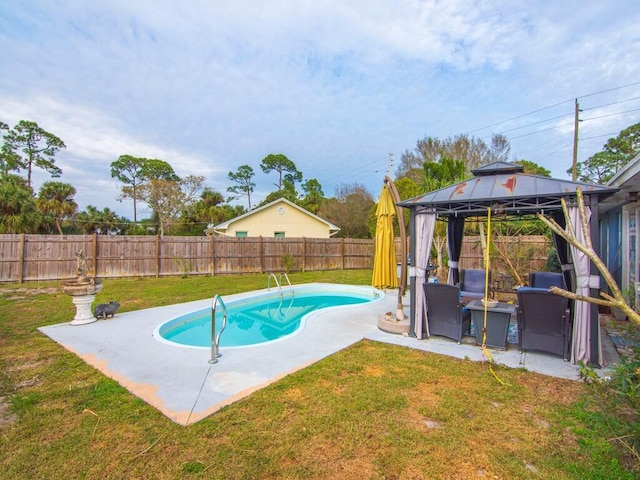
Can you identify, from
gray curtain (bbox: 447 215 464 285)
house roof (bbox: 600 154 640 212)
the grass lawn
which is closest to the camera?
the grass lawn

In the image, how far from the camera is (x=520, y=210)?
217 inches

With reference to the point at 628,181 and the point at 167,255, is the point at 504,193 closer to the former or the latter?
the point at 628,181

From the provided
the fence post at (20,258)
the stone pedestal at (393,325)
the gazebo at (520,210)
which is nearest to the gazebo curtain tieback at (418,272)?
the gazebo at (520,210)

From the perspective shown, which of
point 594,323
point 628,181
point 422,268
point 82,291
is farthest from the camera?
point 82,291

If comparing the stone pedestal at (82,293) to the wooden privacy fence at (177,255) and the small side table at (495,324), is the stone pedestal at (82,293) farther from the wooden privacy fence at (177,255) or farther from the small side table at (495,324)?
the wooden privacy fence at (177,255)

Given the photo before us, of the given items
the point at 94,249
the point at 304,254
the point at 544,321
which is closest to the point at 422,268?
the point at 544,321

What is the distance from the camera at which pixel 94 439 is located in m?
2.85

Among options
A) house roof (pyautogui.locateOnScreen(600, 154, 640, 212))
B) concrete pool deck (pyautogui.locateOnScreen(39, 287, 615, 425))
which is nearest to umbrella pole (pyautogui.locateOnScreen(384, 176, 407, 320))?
concrete pool deck (pyautogui.locateOnScreen(39, 287, 615, 425))

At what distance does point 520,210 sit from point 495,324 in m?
1.96

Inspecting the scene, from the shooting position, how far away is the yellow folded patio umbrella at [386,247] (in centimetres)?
670

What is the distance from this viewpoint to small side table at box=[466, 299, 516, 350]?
16.8 ft

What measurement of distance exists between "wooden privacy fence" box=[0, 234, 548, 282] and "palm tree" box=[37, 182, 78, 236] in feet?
39.9

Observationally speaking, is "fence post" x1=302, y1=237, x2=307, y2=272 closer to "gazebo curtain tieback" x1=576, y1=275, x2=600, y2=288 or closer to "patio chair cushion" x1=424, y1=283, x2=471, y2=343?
"patio chair cushion" x1=424, y1=283, x2=471, y2=343

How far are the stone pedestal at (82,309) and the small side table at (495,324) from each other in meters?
7.29
